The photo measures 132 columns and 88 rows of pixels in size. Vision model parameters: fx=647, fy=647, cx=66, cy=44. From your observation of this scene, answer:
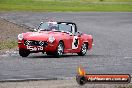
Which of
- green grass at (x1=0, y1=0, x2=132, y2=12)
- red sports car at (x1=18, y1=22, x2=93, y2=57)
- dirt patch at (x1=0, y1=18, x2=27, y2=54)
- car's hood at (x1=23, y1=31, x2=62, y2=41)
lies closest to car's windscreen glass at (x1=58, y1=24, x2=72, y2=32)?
red sports car at (x1=18, y1=22, x2=93, y2=57)

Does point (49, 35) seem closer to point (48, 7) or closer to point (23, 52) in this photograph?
point (23, 52)

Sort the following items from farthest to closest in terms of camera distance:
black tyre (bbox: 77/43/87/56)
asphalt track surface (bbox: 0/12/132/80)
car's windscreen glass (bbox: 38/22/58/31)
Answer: black tyre (bbox: 77/43/87/56), car's windscreen glass (bbox: 38/22/58/31), asphalt track surface (bbox: 0/12/132/80)

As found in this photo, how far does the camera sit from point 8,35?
1435 inches

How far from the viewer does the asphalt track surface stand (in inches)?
696

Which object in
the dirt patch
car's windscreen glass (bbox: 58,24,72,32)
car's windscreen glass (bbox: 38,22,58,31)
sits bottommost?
the dirt patch

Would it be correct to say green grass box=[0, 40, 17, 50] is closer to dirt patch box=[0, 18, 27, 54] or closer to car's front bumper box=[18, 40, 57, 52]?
dirt patch box=[0, 18, 27, 54]

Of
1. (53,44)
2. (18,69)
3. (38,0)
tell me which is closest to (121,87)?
(18,69)

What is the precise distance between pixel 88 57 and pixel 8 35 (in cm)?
1178

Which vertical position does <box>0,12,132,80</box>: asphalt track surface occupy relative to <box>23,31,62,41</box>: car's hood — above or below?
below

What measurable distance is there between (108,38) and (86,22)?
12.8 metres

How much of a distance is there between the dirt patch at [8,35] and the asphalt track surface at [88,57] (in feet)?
10.3

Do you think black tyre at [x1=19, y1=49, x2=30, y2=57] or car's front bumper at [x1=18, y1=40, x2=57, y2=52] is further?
black tyre at [x1=19, y1=49, x2=30, y2=57]

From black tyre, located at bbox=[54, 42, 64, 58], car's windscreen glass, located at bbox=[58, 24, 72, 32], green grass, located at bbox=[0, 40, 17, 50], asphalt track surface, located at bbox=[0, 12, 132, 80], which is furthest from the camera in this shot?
green grass, located at bbox=[0, 40, 17, 50]

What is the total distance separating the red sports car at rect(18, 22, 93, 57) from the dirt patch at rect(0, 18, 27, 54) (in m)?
2.75
